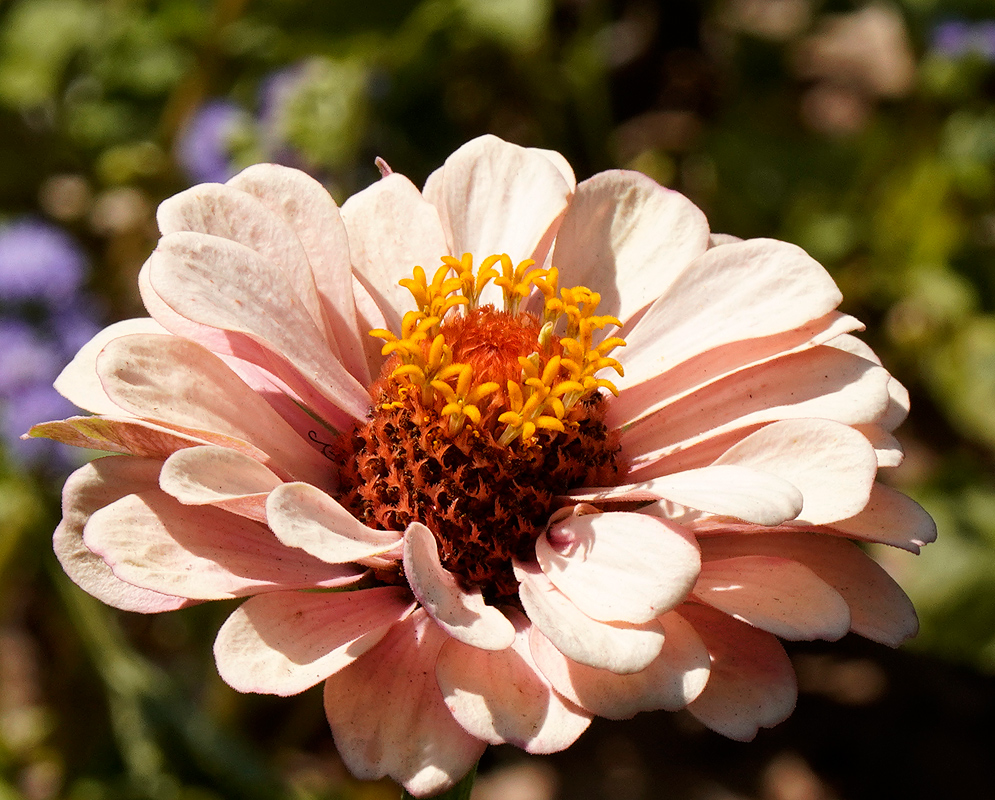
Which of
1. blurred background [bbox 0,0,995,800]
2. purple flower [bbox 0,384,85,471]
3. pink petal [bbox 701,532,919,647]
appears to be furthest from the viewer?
blurred background [bbox 0,0,995,800]

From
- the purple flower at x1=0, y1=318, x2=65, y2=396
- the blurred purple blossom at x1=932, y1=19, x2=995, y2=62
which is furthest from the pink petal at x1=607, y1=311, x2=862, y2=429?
the blurred purple blossom at x1=932, y1=19, x2=995, y2=62

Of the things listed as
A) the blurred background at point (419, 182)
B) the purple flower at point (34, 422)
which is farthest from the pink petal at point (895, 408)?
the purple flower at point (34, 422)

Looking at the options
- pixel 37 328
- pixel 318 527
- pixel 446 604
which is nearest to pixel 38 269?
pixel 37 328

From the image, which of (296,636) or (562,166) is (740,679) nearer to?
(296,636)

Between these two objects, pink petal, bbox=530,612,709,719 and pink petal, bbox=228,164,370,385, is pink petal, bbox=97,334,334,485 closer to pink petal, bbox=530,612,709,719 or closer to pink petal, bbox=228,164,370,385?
pink petal, bbox=228,164,370,385

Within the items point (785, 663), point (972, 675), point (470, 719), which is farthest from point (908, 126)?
point (470, 719)

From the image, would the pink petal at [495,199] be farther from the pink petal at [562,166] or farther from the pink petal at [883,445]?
the pink petal at [883,445]
